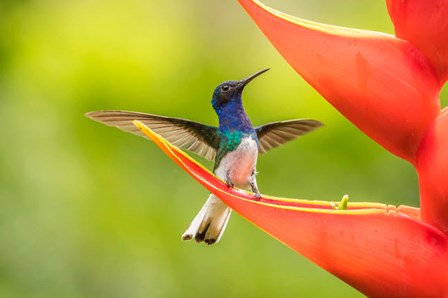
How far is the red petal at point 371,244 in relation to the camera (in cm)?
97

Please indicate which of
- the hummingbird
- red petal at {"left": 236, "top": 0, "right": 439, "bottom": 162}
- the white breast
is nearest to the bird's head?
the hummingbird

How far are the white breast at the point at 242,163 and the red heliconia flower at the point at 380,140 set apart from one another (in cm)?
73

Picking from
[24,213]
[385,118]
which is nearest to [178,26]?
[24,213]

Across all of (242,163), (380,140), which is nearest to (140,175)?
(242,163)

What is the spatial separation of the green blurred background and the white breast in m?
1.17

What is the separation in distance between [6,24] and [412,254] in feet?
9.23

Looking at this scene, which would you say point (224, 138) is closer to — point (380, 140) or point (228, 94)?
point (228, 94)

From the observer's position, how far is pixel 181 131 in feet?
6.07

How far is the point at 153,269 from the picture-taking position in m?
2.98

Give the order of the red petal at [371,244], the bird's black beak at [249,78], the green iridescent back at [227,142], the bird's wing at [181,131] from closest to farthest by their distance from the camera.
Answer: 1. the red petal at [371,244]
2. the bird's black beak at [249,78]
3. the bird's wing at [181,131]
4. the green iridescent back at [227,142]

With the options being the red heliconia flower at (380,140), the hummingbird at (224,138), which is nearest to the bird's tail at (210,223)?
the hummingbird at (224,138)

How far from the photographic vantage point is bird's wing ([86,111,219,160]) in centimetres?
167

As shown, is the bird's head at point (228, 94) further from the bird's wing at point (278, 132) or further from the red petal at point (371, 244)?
the red petal at point (371, 244)

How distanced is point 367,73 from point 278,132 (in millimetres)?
965
